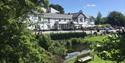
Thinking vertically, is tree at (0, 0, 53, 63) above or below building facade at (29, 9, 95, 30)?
above

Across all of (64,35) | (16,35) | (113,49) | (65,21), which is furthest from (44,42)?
(65,21)

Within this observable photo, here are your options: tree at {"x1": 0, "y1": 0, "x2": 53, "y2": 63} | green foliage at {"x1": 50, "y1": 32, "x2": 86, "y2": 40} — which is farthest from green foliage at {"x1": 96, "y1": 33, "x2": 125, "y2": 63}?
green foliage at {"x1": 50, "y1": 32, "x2": 86, "y2": 40}

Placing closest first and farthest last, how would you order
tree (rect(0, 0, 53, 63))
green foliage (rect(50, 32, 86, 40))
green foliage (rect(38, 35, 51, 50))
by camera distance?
1. tree (rect(0, 0, 53, 63))
2. green foliage (rect(38, 35, 51, 50))
3. green foliage (rect(50, 32, 86, 40))

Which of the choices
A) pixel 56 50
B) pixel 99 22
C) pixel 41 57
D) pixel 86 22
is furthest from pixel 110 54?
pixel 99 22

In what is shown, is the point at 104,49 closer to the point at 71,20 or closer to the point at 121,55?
the point at 121,55

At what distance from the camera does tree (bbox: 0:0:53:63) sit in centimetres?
1445

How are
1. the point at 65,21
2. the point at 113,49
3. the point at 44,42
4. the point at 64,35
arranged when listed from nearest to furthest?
the point at 113,49 < the point at 44,42 < the point at 64,35 < the point at 65,21

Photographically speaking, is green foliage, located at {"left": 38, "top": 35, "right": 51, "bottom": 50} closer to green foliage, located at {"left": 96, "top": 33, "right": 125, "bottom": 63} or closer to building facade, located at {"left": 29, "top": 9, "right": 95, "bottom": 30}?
green foliage, located at {"left": 96, "top": 33, "right": 125, "bottom": 63}

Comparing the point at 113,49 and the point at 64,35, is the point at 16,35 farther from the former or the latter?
Result: the point at 64,35

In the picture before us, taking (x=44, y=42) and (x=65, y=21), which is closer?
(x=44, y=42)

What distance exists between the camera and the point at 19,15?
1543cm

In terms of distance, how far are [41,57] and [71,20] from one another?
89.6m

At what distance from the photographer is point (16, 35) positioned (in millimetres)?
14883

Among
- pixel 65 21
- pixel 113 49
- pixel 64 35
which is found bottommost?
pixel 65 21
